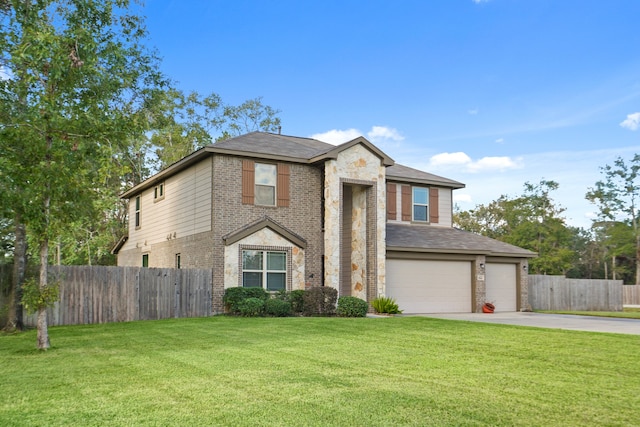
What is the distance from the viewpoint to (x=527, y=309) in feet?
83.4

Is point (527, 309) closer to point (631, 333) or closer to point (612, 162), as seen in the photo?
point (631, 333)

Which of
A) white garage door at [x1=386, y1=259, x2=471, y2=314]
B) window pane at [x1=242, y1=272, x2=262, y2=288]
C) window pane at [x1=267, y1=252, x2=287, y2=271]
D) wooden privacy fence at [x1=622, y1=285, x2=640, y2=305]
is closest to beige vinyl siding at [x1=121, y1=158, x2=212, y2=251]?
window pane at [x1=242, y1=272, x2=262, y2=288]

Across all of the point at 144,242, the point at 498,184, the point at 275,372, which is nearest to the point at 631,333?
the point at 275,372

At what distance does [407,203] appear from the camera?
25516 mm

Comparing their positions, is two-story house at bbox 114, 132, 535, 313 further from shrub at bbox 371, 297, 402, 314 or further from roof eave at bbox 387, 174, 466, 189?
shrub at bbox 371, 297, 402, 314

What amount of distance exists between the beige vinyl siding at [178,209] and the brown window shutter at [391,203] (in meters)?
8.05

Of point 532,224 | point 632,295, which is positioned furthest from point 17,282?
point 532,224

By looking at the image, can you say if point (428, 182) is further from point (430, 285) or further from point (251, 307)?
point (251, 307)

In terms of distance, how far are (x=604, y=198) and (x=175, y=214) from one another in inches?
1626

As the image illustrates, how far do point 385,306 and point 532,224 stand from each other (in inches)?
1310

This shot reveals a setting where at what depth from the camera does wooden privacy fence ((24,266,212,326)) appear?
17.4 m

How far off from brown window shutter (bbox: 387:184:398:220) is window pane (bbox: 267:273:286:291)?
624cm

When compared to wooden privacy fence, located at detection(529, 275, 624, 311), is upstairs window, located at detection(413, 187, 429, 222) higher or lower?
higher

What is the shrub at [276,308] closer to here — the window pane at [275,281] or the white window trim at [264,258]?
the window pane at [275,281]
